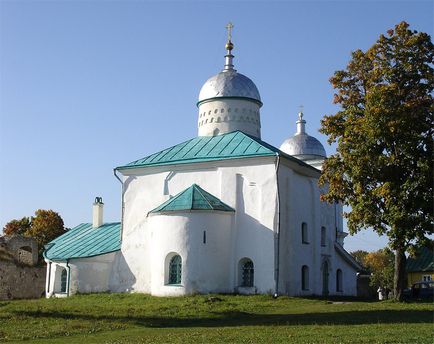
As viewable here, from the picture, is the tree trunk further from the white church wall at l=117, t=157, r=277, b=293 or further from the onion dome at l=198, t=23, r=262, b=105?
the onion dome at l=198, t=23, r=262, b=105

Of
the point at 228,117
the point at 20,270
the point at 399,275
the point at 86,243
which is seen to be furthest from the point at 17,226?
the point at 399,275

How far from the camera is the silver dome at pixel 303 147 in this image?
135 ft

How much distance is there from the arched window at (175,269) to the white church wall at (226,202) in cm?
146

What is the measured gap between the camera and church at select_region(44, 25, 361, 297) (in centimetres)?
2725

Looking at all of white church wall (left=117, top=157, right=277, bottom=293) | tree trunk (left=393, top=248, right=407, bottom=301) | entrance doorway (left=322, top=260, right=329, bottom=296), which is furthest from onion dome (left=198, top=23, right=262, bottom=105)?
tree trunk (left=393, top=248, right=407, bottom=301)

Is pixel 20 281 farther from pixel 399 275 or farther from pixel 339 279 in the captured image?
pixel 399 275

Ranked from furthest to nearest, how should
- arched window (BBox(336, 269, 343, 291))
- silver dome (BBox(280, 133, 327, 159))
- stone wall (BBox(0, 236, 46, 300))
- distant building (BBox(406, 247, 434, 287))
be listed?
1. distant building (BBox(406, 247, 434, 287))
2. silver dome (BBox(280, 133, 327, 159))
3. stone wall (BBox(0, 236, 46, 300))
4. arched window (BBox(336, 269, 343, 291))

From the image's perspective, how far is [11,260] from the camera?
37656 millimetres

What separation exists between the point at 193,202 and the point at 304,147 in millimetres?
15614

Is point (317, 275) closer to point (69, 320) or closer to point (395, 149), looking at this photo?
point (395, 149)

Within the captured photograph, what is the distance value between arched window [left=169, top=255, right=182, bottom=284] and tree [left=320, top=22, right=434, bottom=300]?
726 centimetres

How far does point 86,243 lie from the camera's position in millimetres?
33344

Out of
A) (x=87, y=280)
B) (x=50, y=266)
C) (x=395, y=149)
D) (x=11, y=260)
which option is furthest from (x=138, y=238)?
(x=395, y=149)

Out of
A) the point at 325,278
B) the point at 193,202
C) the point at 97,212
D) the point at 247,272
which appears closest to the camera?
the point at 193,202
